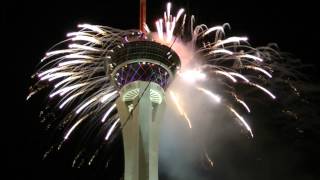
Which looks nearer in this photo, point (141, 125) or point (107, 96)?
point (107, 96)

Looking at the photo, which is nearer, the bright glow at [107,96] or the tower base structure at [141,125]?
the bright glow at [107,96]

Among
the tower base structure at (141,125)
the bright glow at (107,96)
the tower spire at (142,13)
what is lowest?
the tower base structure at (141,125)

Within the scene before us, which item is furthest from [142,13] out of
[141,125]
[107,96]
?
[141,125]

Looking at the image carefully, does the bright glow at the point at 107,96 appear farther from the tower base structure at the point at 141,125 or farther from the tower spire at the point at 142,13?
the tower spire at the point at 142,13

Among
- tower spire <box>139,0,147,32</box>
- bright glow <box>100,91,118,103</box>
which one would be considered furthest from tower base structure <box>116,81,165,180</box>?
tower spire <box>139,0,147,32</box>

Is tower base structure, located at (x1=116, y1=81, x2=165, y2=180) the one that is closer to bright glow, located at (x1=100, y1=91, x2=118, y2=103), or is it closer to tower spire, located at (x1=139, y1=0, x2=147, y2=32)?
bright glow, located at (x1=100, y1=91, x2=118, y2=103)

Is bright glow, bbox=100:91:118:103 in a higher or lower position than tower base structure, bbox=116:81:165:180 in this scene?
higher

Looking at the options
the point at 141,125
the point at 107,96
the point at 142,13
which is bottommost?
the point at 141,125

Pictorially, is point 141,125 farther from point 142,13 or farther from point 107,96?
point 142,13

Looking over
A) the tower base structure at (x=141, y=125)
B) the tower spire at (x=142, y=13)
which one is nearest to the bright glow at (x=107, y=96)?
the tower base structure at (x=141, y=125)
